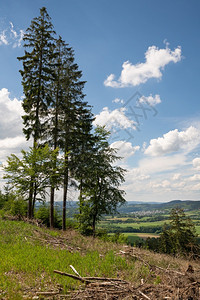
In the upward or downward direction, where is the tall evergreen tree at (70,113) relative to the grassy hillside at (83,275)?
upward

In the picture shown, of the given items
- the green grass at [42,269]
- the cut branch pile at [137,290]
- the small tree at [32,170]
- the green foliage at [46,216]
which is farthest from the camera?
the green foliage at [46,216]

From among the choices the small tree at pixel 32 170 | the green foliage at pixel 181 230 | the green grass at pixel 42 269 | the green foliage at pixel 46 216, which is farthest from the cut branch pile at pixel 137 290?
the green foliage at pixel 181 230

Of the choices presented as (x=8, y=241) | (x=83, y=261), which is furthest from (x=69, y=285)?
(x=8, y=241)

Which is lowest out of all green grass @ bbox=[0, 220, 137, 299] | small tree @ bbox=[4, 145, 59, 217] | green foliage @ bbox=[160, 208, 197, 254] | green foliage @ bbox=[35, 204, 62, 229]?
green foliage @ bbox=[160, 208, 197, 254]

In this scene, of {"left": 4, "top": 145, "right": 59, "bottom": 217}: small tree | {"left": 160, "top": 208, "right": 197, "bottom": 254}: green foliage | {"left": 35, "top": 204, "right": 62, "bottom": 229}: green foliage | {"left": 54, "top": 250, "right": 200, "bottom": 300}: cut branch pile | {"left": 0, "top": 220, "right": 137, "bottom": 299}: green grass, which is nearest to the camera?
{"left": 54, "top": 250, "right": 200, "bottom": 300}: cut branch pile

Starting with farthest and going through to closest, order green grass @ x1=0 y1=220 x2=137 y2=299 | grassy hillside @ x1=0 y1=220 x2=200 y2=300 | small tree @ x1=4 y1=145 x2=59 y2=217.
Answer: small tree @ x1=4 y1=145 x2=59 y2=217
green grass @ x1=0 y1=220 x2=137 y2=299
grassy hillside @ x1=0 y1=220 x2=200 y2=300

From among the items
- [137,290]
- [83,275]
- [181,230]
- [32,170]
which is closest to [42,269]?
[83,275]

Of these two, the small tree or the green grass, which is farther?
the small tree

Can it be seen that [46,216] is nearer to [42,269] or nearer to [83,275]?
[42,269]

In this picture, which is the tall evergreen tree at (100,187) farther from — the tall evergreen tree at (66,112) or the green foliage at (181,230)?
the green foliage at (181,230)

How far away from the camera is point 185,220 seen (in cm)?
3186

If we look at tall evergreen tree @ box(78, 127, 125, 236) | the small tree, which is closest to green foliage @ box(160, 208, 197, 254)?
tall evergreen tree @ box(78, 127, 125, 236)

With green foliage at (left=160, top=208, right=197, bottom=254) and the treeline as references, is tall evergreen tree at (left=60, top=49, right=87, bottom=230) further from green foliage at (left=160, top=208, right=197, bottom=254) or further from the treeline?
green foliage at (left=160, top=208, right=197, bottom=254)

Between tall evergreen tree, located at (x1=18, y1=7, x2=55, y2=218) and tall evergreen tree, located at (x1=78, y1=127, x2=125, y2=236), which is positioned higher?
tall evergreen tree, located at (x1=18, y1=7, x2=55, y2=218)
